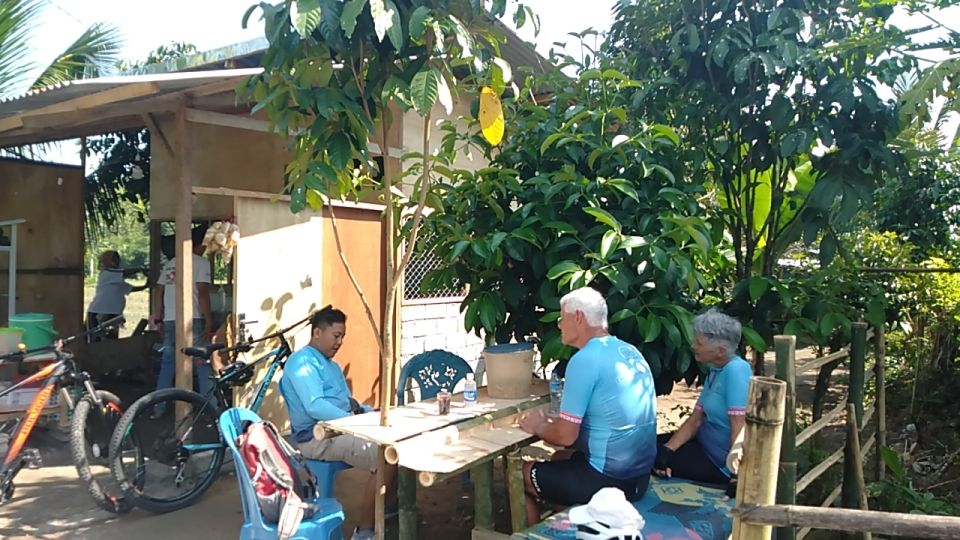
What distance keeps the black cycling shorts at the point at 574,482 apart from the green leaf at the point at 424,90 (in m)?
1.66

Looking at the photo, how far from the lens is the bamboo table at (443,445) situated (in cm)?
290

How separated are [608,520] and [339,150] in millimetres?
1731

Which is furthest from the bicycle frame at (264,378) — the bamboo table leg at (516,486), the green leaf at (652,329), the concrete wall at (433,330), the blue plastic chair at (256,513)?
the green leaf at (652,329)

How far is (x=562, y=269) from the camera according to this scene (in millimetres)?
3494

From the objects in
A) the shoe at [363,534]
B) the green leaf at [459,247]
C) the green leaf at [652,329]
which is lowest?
the shoe at [363,534]

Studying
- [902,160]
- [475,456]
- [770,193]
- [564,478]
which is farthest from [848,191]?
[475,456]

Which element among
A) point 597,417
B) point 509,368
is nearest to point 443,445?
point 597,417

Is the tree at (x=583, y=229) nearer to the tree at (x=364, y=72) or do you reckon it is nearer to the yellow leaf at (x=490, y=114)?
the yellow leaf at (x=490, y=114)

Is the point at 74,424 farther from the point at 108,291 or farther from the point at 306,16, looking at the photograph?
the point at 108,291

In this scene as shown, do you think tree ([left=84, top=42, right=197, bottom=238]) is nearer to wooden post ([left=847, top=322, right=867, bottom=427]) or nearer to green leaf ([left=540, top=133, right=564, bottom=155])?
green leaf ([left=540, top=133, right=564, bottom=155])

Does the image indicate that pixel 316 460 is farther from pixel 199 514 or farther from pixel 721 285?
pixel 721 285

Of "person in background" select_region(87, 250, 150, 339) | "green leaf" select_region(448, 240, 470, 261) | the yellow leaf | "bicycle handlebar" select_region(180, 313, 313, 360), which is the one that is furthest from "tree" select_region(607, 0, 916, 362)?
"person in background" select_region(87, 250, 150, 339)

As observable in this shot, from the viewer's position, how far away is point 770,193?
486 cm

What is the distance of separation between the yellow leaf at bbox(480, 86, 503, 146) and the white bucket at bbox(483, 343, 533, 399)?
51.6 inches
